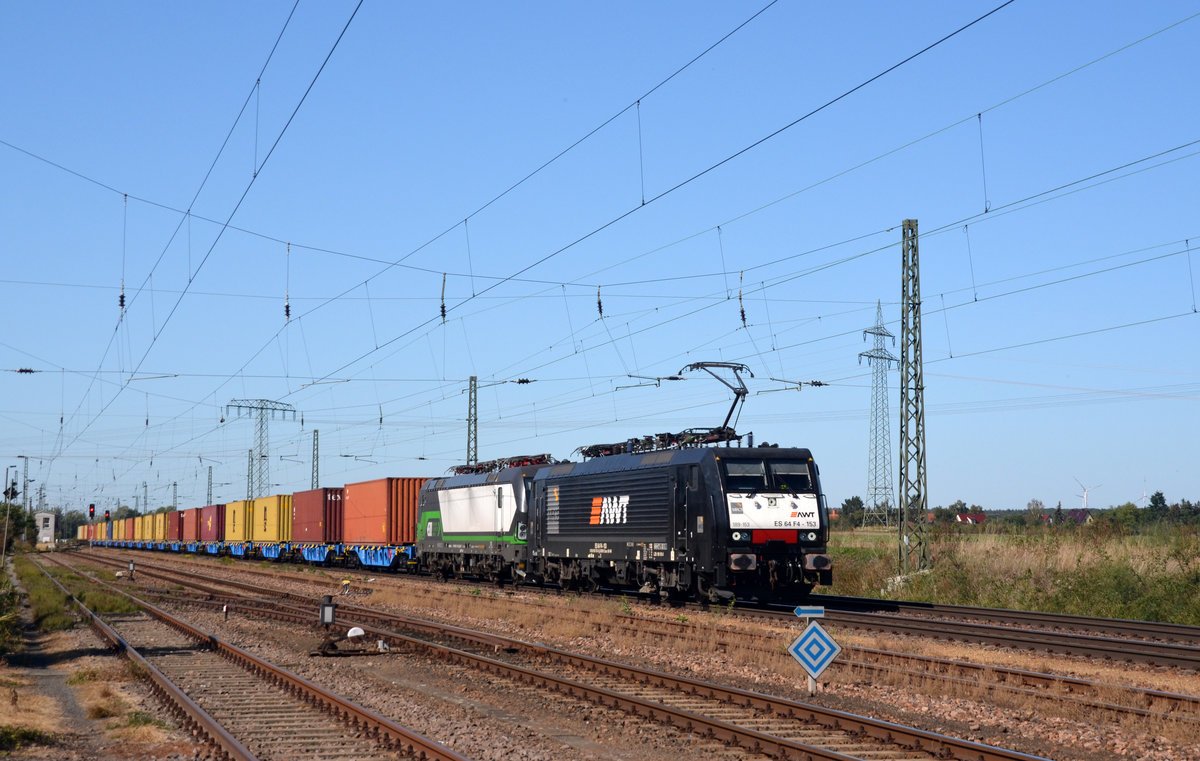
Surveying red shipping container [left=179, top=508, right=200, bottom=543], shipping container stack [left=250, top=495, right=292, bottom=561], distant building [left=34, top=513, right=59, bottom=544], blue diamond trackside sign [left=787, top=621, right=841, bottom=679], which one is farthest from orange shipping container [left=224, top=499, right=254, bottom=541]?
distant building [left=34, top=513, right=59, bottom=544]

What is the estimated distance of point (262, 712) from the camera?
1352cm

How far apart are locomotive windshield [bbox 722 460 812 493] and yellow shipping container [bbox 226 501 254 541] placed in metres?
51.6

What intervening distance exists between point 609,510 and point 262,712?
15.4 meters

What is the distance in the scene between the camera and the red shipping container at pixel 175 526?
301 feet

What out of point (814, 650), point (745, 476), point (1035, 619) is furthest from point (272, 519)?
point (814, 650)

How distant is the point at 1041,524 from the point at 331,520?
35099mm

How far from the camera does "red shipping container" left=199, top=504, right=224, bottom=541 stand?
254 feet

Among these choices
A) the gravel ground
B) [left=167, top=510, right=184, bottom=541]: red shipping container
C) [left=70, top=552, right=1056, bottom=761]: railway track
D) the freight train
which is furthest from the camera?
[left=167, top=510, right=184, bottom=541]: red shipping container

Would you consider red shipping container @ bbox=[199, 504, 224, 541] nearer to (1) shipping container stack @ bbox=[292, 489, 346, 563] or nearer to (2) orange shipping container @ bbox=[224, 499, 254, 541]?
(2) orange shipping container @ bbox=[224, 499, 254, 541]

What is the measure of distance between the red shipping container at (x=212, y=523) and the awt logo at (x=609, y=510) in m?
54.8

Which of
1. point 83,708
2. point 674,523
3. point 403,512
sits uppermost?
point 674,523

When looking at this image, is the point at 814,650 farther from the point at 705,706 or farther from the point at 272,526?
the point at 272,526

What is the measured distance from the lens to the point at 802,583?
934 inches

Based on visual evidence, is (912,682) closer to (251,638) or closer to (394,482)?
(251,638)
